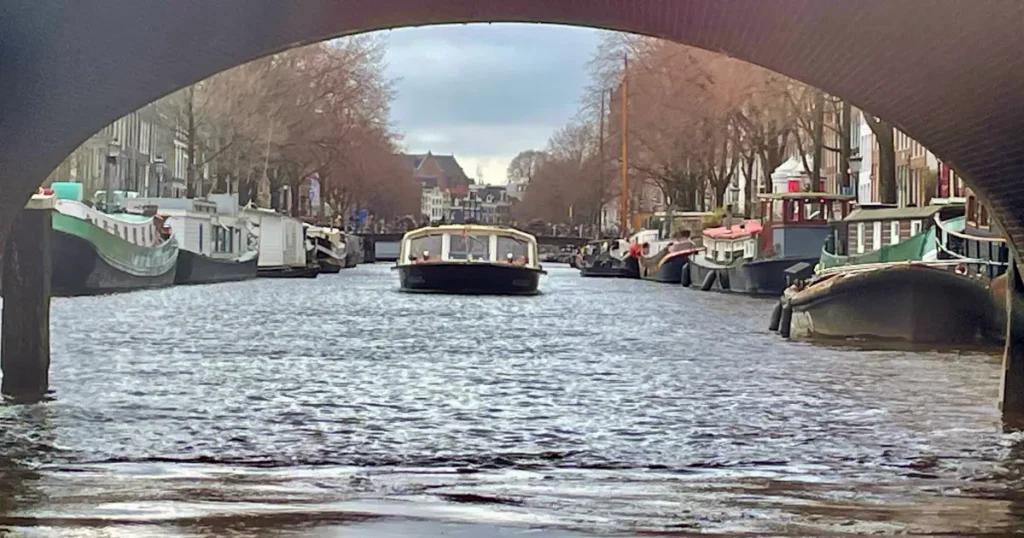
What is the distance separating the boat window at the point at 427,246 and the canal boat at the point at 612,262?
1989 centimetres

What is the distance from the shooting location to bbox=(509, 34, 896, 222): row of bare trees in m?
44.5

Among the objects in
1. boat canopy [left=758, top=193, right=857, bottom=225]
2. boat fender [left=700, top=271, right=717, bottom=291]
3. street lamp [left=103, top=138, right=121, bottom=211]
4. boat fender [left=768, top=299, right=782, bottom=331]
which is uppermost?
street lamp [left=103, top=138, right=121, bottom=211]

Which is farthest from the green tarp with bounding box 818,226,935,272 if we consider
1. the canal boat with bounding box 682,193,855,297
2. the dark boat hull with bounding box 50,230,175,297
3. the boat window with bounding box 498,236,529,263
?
the dark boat hull with bounding box 50,230,175,297

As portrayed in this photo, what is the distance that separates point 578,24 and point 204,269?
4408 cm

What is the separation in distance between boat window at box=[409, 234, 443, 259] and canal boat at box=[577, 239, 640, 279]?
65.3ft

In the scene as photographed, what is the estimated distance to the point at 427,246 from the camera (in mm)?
53344

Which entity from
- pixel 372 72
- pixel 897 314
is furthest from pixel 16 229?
pixel 372 72

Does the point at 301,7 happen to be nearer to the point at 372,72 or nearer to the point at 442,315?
the point at 442,315

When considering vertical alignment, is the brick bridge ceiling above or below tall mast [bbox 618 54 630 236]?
below

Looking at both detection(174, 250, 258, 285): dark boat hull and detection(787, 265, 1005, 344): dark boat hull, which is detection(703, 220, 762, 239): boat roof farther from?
detection(787, 265, 1005, 344): dark boat hull

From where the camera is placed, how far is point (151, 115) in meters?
63.1

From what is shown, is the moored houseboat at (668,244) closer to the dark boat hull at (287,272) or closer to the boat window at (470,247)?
the boat window at (470,247)

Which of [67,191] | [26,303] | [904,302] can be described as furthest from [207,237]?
[26,303]

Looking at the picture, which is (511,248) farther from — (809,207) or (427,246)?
(809,207)
